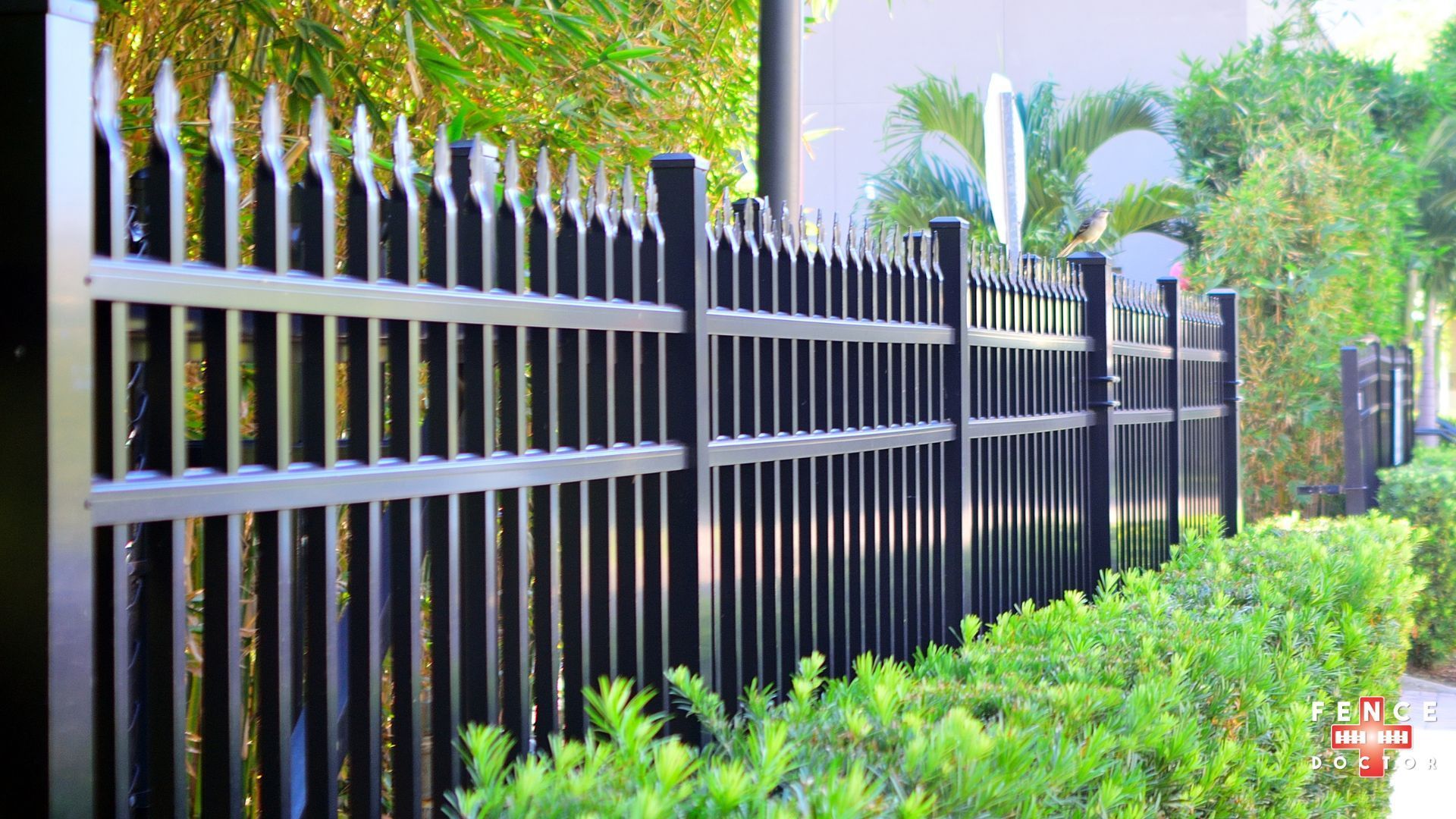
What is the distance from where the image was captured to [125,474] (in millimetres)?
1579

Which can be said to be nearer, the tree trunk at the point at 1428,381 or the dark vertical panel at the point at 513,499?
the dark vertical panel at the point at 513,499

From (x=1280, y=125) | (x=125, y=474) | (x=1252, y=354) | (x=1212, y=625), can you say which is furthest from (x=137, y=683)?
(x=1280, y=125)

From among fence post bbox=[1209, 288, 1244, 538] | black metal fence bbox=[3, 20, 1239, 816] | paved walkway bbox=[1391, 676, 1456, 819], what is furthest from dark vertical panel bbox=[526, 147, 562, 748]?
fence post bbox=[1209, 288, 1244, 538]

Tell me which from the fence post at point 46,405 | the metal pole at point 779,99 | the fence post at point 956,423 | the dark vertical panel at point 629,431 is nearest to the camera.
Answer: the fence post at point 46,405

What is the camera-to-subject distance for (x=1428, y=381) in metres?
21.9

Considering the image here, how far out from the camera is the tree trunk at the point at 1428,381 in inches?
848

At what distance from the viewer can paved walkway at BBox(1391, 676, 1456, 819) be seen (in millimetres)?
5723

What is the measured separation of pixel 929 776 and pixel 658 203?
4.20 ft

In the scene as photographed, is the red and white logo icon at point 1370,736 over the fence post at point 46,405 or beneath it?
beneath

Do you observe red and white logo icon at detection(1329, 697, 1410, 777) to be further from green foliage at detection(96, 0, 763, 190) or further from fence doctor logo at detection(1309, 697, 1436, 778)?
green foliage at detection(96, 0, 763, 190)

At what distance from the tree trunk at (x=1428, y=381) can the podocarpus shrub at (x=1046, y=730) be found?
1664 centimetres

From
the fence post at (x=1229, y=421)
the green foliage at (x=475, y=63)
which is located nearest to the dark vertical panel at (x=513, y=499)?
the green foliage at (x=475, y=63)

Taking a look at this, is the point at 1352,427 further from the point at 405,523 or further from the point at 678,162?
the point at 405,523

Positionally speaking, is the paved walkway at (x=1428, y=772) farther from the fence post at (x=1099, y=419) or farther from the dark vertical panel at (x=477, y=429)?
the dark vertical panel at (x=477, y=429)
